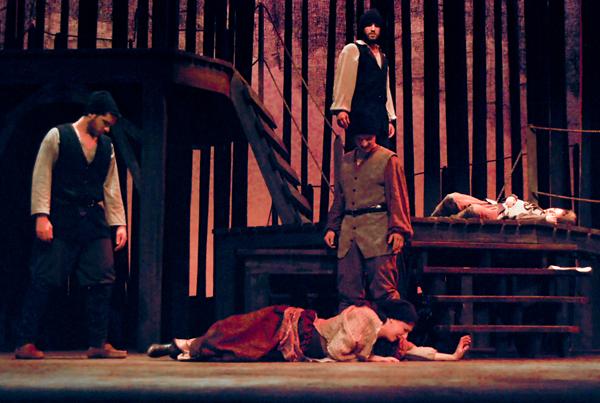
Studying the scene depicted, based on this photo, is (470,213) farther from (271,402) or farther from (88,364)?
(271,402)

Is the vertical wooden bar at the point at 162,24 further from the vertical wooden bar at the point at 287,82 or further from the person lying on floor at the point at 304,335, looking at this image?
the person lying on floor at the point at 304,335

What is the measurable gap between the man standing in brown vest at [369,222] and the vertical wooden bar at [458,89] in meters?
3.06

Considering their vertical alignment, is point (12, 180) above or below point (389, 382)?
above

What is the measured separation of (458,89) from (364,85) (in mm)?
2778

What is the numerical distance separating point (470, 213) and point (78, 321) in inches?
142

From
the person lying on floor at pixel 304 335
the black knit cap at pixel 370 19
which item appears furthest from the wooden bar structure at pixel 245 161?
the black knit cap at pixel 370 19

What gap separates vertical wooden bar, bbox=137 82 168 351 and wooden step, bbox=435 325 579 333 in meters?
2.23

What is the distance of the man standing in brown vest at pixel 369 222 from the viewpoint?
23.1ft

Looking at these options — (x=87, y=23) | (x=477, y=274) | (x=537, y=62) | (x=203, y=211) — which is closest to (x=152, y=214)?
(x=87, y=23)

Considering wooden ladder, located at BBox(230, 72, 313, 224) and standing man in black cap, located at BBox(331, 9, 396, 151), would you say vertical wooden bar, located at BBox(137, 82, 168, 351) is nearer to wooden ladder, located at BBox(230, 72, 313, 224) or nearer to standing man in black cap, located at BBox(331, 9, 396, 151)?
wooden ladder, located at BBox(230, 72, 313, 224)

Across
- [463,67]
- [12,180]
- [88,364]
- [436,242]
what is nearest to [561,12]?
[463,67]

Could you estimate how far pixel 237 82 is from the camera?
8883 mm

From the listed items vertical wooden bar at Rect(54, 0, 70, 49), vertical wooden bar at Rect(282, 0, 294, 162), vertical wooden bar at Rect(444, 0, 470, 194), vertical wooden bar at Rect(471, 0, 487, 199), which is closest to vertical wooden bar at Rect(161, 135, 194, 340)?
vertical wooden bar at Rect(54, 0, 70, 49)

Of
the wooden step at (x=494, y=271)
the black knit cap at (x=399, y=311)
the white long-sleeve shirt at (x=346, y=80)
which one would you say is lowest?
the black knit cap at (x=399, y=311)
